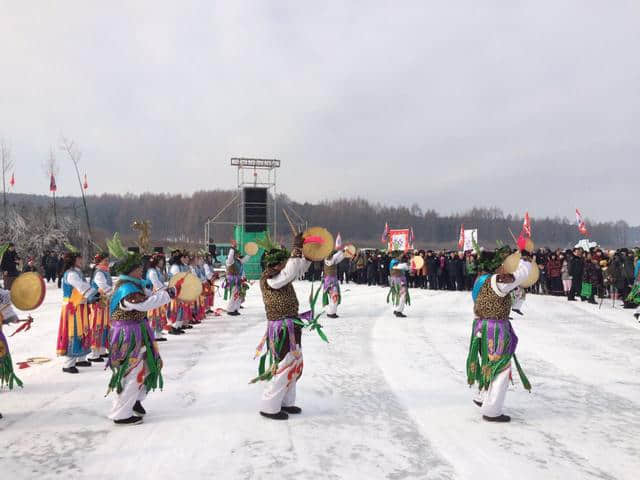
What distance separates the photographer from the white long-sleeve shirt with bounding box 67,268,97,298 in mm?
6660

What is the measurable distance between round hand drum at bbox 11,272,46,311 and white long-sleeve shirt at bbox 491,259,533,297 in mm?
4605

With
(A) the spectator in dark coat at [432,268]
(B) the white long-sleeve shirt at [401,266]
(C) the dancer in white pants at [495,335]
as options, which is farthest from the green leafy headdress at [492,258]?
(A) the spectator in dark coat at [432,268]

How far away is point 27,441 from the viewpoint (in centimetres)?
426

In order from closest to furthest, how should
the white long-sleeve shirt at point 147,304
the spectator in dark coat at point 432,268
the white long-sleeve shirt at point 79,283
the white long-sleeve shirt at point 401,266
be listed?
the white long-sleeve shirt at point 147,304, the white long-sleeve shirt at point 79,283, the white long-sleeve shirt at point 401,266, the spectator in dark coat at point 432,268

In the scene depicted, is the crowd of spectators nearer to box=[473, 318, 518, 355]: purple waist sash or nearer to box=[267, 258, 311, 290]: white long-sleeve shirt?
box=[473, 318, 518, 355]: purple waist sash

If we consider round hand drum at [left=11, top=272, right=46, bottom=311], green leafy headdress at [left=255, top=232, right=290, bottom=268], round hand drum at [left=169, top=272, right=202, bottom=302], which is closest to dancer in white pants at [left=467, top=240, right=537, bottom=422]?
green leafy headdress at [left=255, top=232, right=290, bottom=268]

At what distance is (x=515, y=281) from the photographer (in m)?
4.77

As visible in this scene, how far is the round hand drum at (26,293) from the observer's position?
4.90 metres

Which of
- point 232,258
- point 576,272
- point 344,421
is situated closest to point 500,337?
point 344,421

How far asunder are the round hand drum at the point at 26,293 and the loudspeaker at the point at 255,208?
20510 millimetres

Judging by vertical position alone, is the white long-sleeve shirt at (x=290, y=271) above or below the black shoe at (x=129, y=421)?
above

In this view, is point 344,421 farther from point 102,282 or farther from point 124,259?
point 102,282

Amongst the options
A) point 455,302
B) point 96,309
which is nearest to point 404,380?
point 96,309

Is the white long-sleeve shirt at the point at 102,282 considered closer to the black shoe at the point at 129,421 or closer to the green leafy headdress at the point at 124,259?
the green leafy headdress at the point at 124,259
